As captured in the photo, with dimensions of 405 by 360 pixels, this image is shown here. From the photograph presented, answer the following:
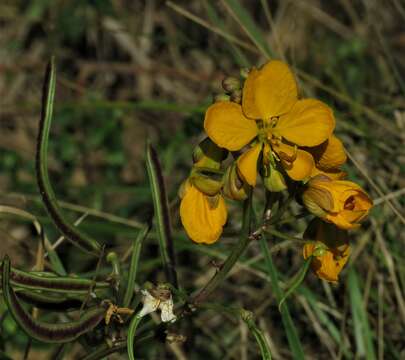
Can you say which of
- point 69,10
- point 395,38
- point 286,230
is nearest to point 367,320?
point 286,230

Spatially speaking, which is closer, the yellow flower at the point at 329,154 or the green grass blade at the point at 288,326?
the yellow flower at the point at 329,154

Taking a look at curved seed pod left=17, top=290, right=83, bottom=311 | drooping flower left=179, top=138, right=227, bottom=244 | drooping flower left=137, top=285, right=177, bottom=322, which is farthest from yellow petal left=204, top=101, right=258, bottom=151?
curved seed pod left=17, top=290, right=83, bottom=311

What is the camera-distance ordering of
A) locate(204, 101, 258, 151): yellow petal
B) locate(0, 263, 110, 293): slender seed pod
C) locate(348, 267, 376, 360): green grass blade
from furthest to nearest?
locate(348, 267, 376, 360): green grass blade
locate(0, 263, 110, 293): slender seed pod
locate(204, 101, 258, 151): yellow petal

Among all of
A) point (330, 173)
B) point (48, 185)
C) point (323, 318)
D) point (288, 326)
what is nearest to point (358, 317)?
point (323, 318)

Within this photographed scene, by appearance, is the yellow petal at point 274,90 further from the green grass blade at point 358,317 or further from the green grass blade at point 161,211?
the green grass blade at point 358,317

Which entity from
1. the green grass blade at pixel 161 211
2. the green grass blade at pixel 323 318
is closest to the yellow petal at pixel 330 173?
the green grass blade at pixel 161 211

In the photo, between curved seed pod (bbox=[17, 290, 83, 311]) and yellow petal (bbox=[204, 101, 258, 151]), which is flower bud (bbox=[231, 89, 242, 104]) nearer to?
yellow petal (bbox=[204, 101, 258, 151])
